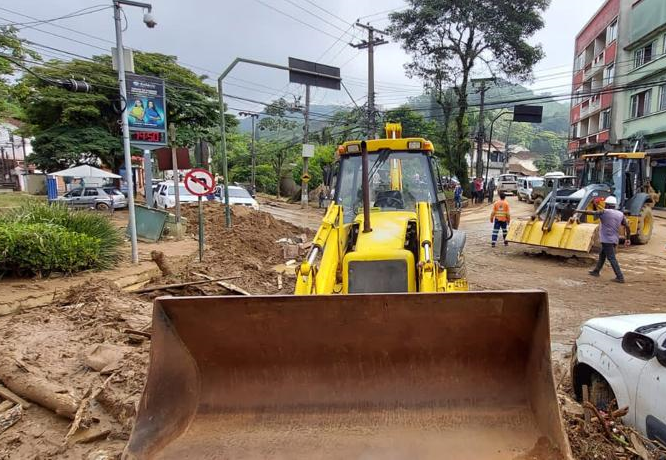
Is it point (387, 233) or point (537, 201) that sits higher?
point (387, 233)

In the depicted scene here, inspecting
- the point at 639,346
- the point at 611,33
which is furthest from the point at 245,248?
the point at 611,33

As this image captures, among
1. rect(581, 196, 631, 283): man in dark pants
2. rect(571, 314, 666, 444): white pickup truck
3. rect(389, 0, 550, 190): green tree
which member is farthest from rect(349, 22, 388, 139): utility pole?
rect(571, 314, 666, 444): white pickup truck

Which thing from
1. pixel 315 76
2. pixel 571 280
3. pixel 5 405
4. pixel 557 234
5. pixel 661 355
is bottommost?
pixel 571 280

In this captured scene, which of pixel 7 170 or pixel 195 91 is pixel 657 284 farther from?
pixel 7 170

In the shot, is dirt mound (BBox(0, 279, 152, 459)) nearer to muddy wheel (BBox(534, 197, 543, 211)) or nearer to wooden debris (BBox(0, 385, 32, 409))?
wooden debris (BBox(0, 385, 32, 409))

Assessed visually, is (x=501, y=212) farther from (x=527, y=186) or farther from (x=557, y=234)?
(x=527, y=186)

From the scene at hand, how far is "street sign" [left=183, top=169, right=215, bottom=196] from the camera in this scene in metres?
8.88

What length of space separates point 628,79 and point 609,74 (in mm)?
3974

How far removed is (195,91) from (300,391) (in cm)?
2536

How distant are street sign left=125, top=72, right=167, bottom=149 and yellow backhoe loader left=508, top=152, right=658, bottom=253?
899cm

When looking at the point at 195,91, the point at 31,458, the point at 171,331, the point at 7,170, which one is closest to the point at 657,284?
the point at 171,331

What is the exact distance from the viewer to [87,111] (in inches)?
880

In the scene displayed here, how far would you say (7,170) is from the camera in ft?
159

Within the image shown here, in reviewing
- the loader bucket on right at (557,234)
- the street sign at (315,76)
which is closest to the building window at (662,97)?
the loader bucket on right at (557,234)
